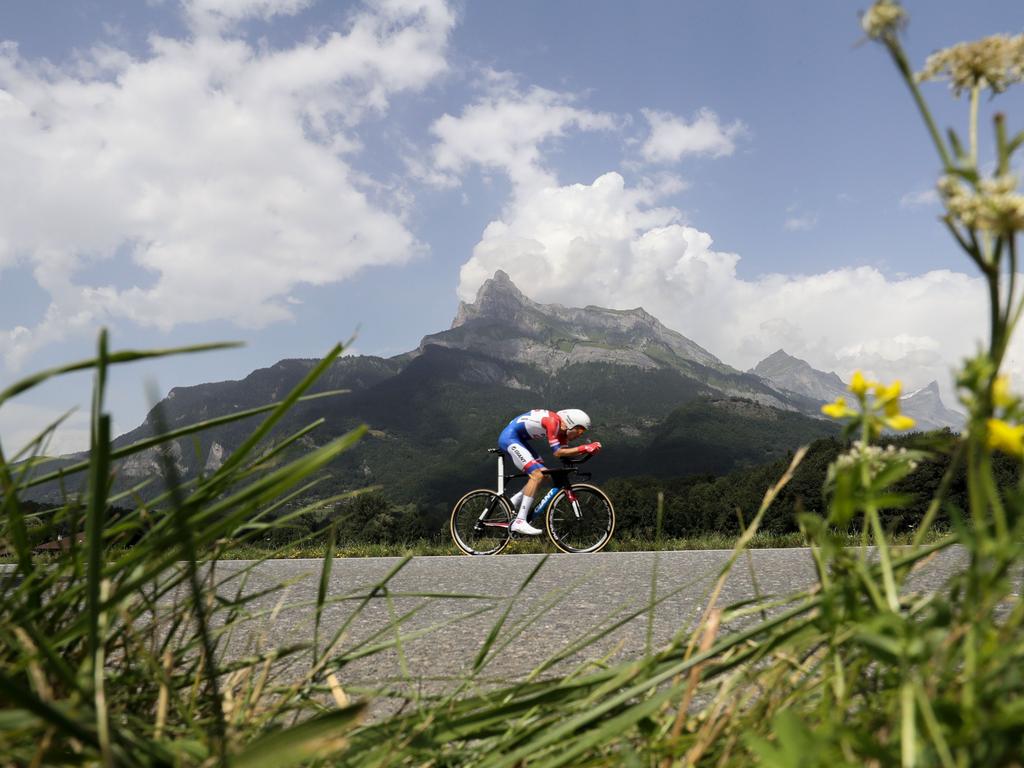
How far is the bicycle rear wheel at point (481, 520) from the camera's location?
9.29m

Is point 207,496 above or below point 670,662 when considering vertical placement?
above

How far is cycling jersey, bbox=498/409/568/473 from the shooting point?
8.73m

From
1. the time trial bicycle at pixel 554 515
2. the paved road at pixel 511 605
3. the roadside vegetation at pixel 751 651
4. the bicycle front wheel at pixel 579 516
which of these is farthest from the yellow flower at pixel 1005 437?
the bicycle front wheel at pixel 579 516

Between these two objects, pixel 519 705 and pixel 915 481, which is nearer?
pixel 519 705

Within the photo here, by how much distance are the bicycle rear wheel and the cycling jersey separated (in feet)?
2.30

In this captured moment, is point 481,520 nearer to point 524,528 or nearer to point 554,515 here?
point 524,528

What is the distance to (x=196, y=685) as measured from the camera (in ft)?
3.38

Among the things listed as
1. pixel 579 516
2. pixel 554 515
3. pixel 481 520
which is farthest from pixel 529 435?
pixel 481 520

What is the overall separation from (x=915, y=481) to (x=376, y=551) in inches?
476

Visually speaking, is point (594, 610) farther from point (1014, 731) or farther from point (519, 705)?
point (1014, 731)

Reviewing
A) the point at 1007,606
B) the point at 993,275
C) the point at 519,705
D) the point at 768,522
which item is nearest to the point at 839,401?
the point at 993,275

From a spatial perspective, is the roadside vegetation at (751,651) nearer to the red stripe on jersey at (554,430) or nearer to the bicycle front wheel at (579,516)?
the red stripe on jersey at (554,430)

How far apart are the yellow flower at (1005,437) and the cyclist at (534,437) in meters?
7.98

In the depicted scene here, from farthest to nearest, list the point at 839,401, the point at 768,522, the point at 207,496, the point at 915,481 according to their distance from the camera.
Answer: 1. the point at 768,522
2. the point at 915,481
3. the point at 207,496
4. the point at 839,401
